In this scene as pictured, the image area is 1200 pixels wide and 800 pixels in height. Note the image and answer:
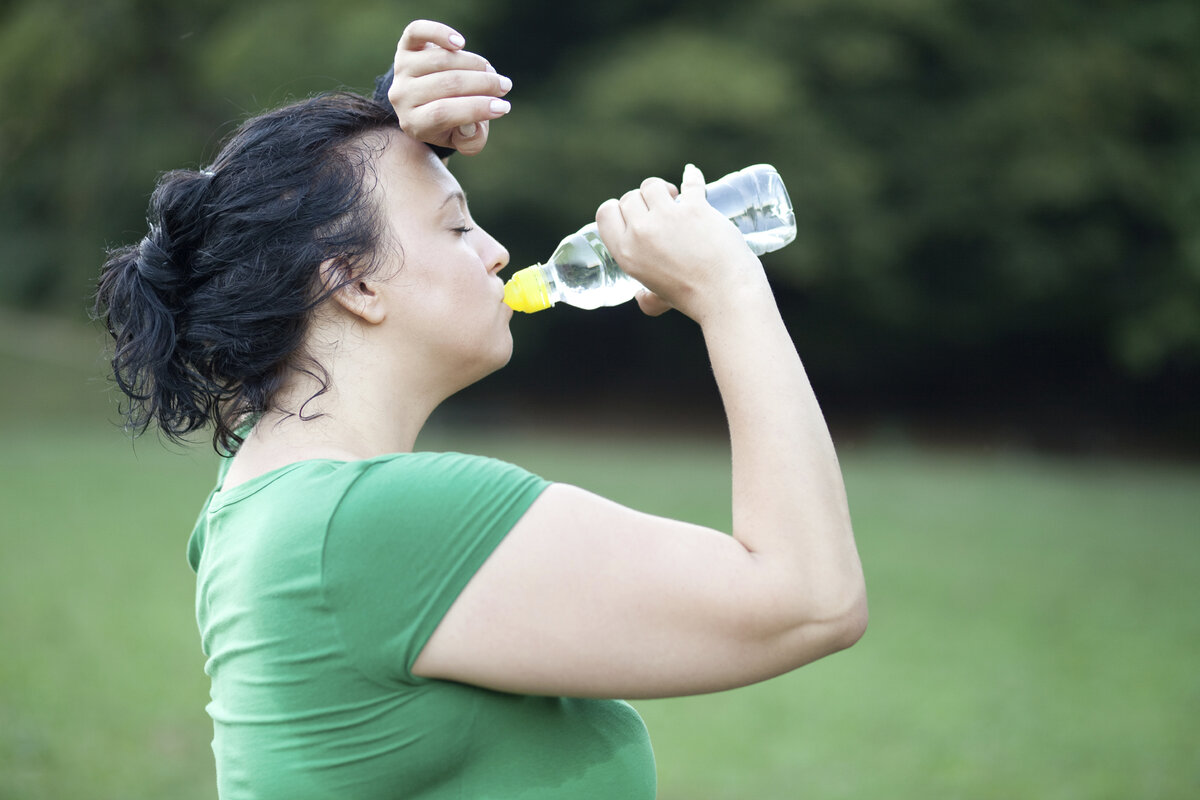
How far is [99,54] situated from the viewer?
1991cm

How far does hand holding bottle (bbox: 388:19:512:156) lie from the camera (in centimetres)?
185

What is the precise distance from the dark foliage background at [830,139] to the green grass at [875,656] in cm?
659

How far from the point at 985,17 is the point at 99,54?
1569 cm

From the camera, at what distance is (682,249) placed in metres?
1.78

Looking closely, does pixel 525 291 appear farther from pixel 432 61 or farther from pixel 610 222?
pixel 432 61

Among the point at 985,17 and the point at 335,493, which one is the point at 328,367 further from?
the point at 985,17

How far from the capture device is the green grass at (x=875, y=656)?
5.91m

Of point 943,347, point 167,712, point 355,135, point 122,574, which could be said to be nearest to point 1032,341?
point 943,347

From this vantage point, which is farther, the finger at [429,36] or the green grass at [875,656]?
the green grass at [875,656]

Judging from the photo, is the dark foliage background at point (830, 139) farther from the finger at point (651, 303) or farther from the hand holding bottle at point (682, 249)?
the hand holding bottle at point (682, 249)

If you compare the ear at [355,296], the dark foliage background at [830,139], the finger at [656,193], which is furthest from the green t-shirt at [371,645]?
the dark foliage background at [830,139]

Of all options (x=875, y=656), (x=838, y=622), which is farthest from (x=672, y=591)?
(x=875, y=656)

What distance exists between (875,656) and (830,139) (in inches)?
532

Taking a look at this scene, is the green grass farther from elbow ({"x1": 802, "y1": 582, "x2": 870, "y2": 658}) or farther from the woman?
elbow ({"x1": 802, "y1": 582, "x2": 870, "y2": 658})
